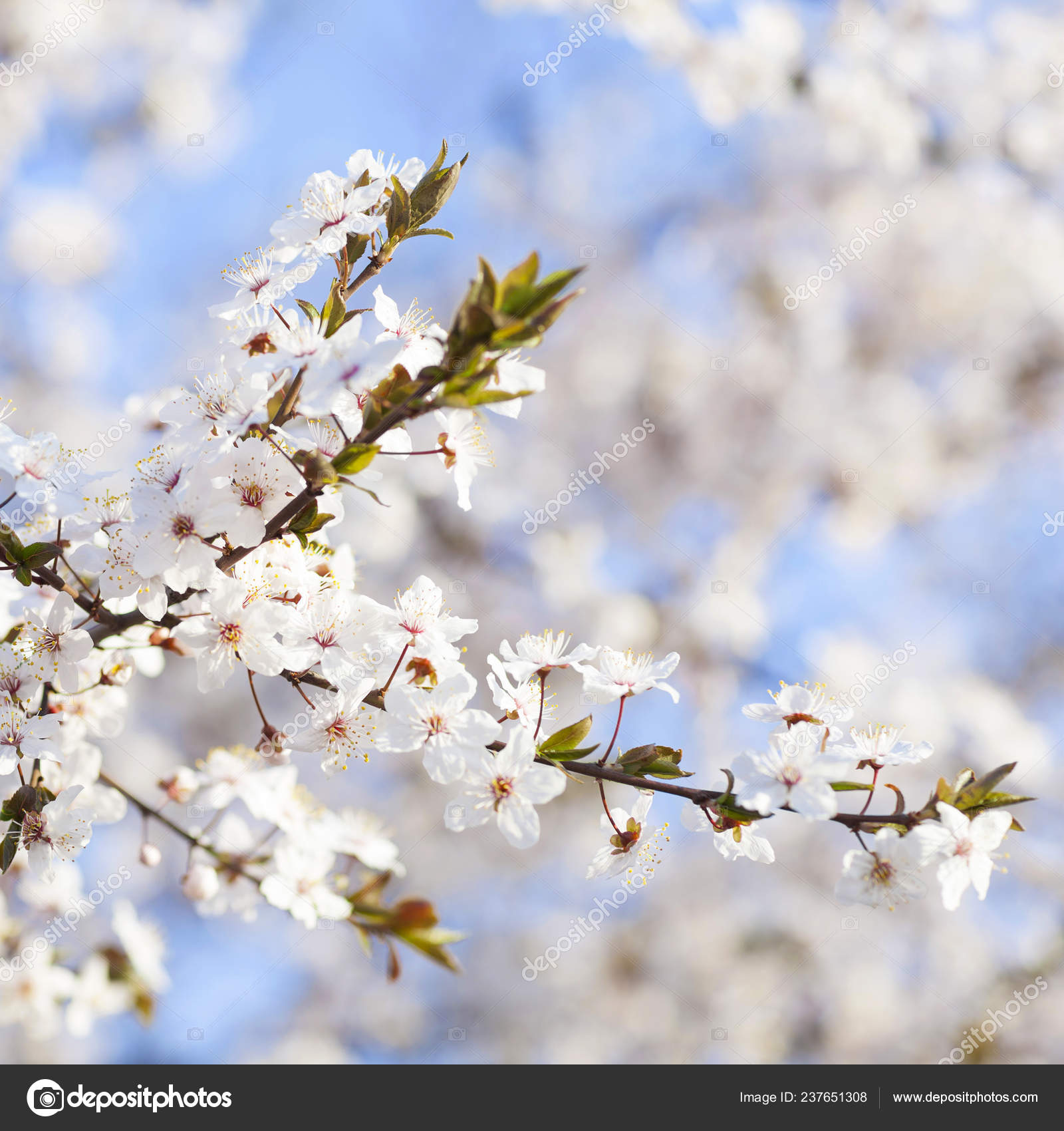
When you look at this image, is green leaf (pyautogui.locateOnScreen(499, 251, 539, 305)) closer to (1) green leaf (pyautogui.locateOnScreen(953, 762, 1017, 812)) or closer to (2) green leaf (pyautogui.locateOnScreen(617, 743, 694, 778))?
(2) green leaf (pyautogui.locateOnScreen(617, 743, 694, 778))

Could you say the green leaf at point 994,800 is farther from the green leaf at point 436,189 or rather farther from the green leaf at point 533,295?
the green leaf at point 436,189

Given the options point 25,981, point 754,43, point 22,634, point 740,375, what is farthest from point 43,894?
point 754,43

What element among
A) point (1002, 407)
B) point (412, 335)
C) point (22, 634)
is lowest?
point (22, 634)

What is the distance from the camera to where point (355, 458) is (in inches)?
27.9

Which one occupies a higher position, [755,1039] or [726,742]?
[726,742]

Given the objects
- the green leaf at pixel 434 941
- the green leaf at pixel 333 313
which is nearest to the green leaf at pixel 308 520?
the green leaf at pixel 333 313

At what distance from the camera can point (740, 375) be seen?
3.86 meters

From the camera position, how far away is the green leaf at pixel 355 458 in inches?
27.6

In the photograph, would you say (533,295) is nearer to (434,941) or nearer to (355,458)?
(355,458)
